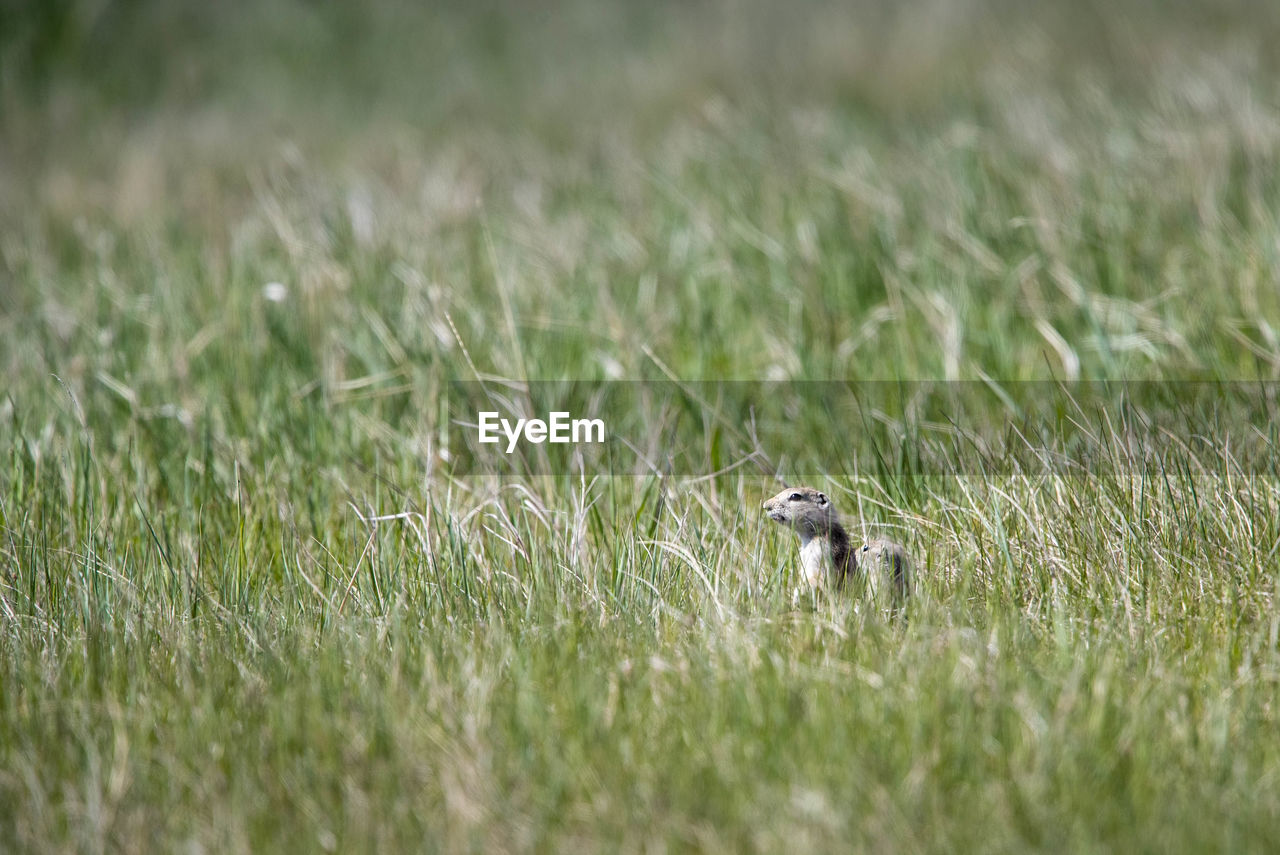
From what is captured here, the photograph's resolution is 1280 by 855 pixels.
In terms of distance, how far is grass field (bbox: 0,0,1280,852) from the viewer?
7.48 ft

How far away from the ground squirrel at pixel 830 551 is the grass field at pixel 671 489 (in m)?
0.11

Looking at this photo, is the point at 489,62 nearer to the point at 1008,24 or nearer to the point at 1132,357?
the point at 1008,24

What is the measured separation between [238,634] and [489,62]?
1078cm

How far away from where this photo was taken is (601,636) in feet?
9.11

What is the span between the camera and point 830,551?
294 centimetres

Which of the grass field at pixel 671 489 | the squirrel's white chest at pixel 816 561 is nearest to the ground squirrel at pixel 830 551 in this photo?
the squirrel's white chest at pixel 816 561

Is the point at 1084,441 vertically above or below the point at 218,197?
below

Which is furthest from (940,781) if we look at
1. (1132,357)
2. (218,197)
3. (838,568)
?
(218,197)
